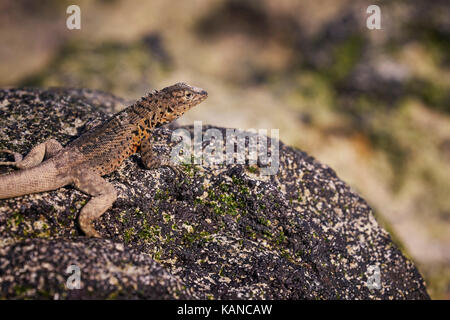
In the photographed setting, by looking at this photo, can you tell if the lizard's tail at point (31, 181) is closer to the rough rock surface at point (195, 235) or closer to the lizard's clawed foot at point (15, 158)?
the rough rock surface at point (195, 235)

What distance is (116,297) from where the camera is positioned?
5223 millimetres

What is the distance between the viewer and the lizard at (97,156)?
238 inches

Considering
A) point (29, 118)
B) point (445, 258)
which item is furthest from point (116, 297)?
point (445, 258)

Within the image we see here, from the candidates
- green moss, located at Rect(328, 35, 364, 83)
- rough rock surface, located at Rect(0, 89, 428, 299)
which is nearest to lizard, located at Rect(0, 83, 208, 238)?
rough rock surface, located at Rect(0, 89, 428, 299)

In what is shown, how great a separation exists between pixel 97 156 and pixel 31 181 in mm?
1155

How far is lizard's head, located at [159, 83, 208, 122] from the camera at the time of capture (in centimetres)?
782

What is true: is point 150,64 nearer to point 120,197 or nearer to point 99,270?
point 120,197

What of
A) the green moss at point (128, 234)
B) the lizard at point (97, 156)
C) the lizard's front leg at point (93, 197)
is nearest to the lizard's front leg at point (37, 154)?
the lizard at point (97, 156)

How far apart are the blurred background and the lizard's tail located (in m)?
9.15

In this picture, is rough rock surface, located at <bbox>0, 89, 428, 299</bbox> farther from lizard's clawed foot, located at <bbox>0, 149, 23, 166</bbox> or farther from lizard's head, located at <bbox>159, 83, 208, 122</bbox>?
lizard's head, located at <bbox>159, 83, 208, 122</bbox>

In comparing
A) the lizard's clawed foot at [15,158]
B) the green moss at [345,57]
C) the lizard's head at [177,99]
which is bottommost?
the lizard's clawed foot at [15,158]

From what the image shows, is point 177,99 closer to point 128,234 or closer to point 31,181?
point 128,234

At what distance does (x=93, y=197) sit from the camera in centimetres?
632

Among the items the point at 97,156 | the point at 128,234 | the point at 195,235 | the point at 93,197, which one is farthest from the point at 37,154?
the point at 195,235
